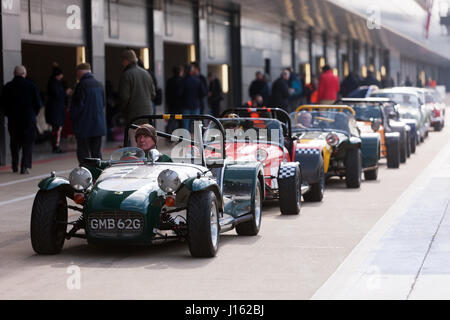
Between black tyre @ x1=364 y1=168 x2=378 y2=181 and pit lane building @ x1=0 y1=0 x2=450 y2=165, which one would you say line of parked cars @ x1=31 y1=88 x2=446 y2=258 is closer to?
black tyre @ x1=364 y1=168 x2=378 y2=181

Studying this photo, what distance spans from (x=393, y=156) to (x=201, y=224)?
10071 millimetres

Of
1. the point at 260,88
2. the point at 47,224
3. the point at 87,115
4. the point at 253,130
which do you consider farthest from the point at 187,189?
the point at 260,88

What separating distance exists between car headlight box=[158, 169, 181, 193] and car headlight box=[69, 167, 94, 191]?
2.50 ft

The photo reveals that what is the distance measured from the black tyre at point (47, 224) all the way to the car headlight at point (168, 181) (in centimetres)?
94

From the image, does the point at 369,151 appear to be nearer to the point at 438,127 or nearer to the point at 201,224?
the point at 201,224

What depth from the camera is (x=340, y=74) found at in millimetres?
52844

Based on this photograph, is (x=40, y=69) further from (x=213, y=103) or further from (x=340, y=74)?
(x=340, y=74)

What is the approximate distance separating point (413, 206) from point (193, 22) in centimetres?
1736

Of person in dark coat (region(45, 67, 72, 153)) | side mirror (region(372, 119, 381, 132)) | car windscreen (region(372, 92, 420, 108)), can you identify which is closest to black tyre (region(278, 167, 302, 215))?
side mirror (region(372, 119, 381, 132))

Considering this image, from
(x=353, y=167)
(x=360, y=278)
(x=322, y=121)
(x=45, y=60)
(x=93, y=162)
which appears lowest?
(x=360, y=278)

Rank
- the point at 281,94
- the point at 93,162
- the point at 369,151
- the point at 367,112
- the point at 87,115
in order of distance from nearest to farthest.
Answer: the point at 93,162 < the point at 87,115 < the point at 369,151 < the point at 367,112 < the point at 281,94

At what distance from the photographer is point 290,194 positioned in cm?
1106

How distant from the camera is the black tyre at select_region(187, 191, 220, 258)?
814 centimetres

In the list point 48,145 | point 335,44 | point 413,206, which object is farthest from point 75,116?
point 335,44
